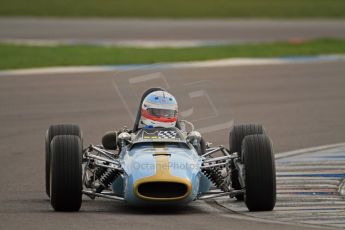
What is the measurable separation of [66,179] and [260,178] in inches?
72.7

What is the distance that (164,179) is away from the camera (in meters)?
11.0

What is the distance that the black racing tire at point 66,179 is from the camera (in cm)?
1133

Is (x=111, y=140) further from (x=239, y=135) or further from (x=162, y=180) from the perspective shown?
(x=162, y=180)

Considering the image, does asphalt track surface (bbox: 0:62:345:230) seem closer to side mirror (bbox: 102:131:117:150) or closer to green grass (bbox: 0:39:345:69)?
side mirror (bbox: 102:131:117:150)

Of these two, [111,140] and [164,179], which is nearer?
[164,179]

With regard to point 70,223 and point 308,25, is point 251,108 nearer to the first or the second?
point 70,223

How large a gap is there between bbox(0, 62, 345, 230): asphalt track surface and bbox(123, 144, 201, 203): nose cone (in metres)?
0.20

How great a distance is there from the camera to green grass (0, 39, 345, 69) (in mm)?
28797

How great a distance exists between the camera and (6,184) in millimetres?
13648

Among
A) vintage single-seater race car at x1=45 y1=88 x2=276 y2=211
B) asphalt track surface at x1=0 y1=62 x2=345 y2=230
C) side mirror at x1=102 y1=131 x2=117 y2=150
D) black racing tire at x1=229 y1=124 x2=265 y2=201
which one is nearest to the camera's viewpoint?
asphalt track surface at x1=0 y1=62 x2=345 y2=230

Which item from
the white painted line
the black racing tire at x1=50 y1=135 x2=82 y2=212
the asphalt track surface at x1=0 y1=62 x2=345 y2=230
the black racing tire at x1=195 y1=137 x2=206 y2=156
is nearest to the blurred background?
the white painted line

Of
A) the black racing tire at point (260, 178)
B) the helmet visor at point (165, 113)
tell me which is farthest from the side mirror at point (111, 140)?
the black racing tire at point (260, 178)
